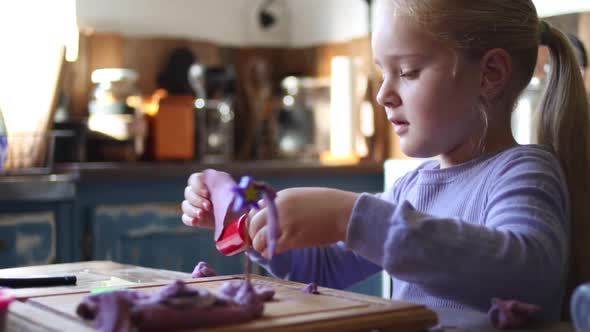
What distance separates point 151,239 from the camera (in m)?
2.20

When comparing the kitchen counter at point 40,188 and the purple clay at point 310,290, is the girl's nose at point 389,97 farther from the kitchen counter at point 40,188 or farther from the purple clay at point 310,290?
the kitchen counter at point 40,188

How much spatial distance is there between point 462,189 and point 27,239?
51.6 inches

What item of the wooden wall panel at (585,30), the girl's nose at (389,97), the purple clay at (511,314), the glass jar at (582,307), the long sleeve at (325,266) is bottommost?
the long sleeve at (325,266)

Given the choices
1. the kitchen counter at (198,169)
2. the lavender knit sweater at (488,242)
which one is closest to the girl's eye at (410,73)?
the lavender knit sweater at (488,242)

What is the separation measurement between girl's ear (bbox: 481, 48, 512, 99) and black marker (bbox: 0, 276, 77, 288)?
542 mm

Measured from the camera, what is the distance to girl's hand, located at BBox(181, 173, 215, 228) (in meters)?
0.90

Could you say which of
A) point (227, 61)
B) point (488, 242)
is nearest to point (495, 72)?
point (488, 242)

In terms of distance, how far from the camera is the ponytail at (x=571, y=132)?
984mm

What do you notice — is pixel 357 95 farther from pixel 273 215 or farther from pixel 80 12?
pixel 273 215

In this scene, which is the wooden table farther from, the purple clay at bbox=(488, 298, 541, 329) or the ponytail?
the ponytail

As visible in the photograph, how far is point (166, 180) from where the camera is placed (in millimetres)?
Result: 2217

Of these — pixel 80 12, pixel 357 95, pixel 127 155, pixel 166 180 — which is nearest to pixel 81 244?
pixel 166 180

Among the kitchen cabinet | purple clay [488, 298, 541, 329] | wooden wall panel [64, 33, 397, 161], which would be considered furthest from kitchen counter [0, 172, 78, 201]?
purple clay [488, 298, 541, 329]

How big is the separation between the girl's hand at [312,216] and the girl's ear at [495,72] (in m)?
0.32
